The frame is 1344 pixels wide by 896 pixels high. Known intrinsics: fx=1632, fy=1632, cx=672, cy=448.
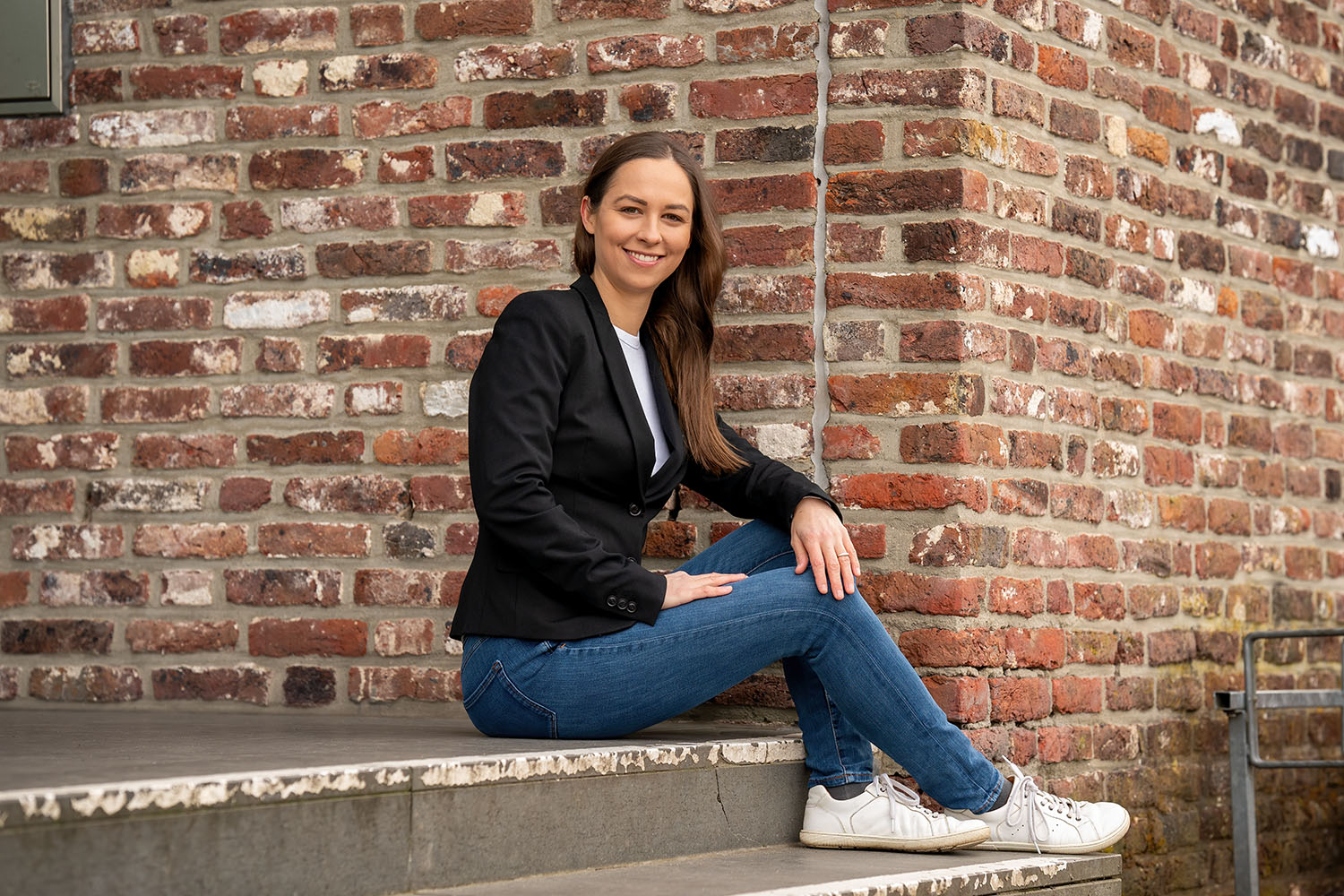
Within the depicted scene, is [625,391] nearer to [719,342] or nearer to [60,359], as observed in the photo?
[719,342]

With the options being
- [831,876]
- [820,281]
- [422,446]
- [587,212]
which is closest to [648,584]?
[831,876]

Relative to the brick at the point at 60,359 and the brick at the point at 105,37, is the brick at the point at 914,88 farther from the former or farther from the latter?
the brick at the point at 60,359

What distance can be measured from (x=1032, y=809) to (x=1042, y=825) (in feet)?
0.11

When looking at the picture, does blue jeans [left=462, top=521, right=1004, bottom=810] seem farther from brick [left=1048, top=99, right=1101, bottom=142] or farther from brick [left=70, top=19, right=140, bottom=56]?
brick [left=70, top=19, right=140, bottom=56]

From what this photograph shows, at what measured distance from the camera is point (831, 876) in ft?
8.98

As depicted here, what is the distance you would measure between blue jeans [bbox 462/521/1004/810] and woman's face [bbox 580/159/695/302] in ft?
2.18

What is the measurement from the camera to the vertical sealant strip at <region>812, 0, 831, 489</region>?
354cm

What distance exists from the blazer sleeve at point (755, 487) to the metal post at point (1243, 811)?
55.3 inches

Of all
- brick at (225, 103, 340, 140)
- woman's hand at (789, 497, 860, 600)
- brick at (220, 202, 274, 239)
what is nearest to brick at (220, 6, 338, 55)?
brick at (225, 103, 340, 140)

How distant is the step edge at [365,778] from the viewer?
80.7 inches

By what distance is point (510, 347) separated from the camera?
3.01 meters

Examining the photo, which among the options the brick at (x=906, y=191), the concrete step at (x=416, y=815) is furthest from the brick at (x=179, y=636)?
the brick at (x=906, y=191)

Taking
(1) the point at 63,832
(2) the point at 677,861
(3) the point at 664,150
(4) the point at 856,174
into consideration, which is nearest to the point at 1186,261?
(4) the point at 856,174

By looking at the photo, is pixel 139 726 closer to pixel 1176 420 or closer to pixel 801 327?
pixel 801 327
